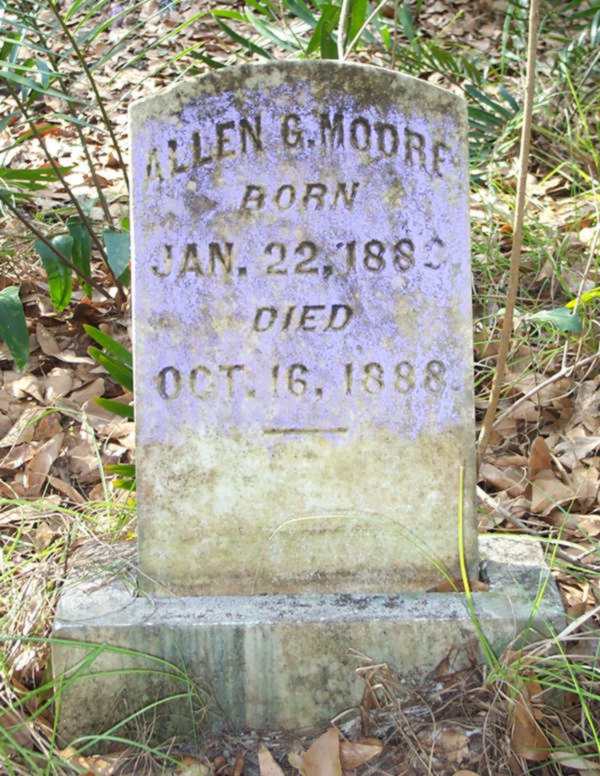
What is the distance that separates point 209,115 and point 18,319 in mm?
1105

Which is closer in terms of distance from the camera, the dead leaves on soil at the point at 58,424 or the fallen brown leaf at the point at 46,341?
the dead leaves on soil at the point at 58,424

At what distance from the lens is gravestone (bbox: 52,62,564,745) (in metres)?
1.94

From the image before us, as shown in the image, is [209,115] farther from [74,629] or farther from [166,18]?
[166,18]

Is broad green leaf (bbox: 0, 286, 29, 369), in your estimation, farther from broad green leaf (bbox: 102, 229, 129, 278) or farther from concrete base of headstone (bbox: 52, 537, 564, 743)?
concrete base of headstone (bbox: 52, 537, 564, 743)

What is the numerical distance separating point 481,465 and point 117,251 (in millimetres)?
1119

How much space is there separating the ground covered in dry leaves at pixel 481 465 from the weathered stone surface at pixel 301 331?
0.26m

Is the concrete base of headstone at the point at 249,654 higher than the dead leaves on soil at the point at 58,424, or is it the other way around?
the dead leaves on soil at the point at 58,424

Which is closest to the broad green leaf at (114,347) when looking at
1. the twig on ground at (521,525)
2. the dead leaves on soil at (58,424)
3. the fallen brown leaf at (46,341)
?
the dead leaves on soil at (58,424)

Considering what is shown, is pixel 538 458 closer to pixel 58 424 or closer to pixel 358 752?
pixel 358 752

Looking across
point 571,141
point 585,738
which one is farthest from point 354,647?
point 571,141

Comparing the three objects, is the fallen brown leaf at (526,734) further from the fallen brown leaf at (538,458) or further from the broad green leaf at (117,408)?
the broad green leaf at (117,408)

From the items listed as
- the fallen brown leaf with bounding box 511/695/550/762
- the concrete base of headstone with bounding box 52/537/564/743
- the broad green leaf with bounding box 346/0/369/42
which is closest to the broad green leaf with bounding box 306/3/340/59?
the broad green leaf with bounding box 346/0/369/42

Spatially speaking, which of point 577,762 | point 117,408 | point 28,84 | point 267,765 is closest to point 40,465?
point 117,408

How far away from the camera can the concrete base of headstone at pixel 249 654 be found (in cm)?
194
